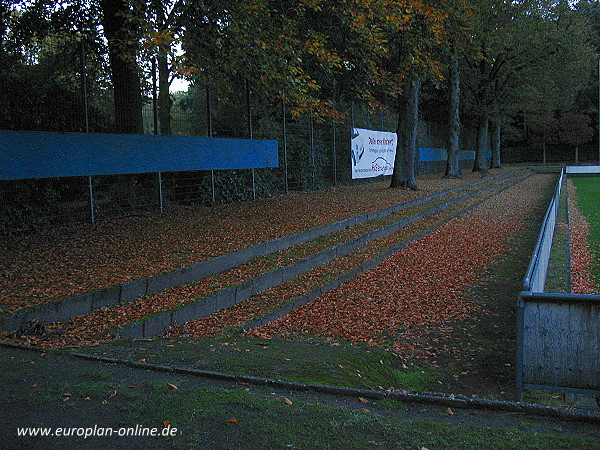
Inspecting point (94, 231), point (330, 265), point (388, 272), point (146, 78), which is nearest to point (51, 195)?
point (94, 231)

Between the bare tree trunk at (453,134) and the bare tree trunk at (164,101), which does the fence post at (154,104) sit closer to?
the bare tree trunk at (164,101)

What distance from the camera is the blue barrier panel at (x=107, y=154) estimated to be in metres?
9.07

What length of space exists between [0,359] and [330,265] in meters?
5.87

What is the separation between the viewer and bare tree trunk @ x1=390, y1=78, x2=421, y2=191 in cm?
2203

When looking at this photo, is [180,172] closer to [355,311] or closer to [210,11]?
[210,11]

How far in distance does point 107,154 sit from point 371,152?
16.3m

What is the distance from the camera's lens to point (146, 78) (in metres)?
12.7

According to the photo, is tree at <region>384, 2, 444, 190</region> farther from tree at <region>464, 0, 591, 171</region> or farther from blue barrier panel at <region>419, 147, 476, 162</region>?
blue barrier panel at <region>419, 147, 476, 162</region>

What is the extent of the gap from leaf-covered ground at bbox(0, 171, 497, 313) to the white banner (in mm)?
8383

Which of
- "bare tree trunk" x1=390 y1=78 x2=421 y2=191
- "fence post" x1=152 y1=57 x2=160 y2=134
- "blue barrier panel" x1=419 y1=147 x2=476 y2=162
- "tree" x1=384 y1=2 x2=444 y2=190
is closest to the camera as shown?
"fence post" x1=152 y1=57 x2=160 y2=134

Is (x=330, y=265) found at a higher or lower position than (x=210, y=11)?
lower

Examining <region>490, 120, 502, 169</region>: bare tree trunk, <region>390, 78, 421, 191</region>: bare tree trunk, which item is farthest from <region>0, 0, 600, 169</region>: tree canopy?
<region>490, 120, 502, 169</region>: bare tree trunk

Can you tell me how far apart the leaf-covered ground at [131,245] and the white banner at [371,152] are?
8383mm

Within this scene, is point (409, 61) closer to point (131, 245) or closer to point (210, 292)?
point (131, 245)
